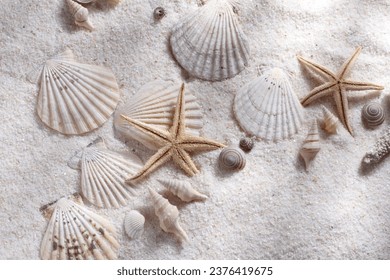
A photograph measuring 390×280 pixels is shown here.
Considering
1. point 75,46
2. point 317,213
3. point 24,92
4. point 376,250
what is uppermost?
point 75,46

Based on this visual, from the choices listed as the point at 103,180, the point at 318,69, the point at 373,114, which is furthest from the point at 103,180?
the point at 373,114

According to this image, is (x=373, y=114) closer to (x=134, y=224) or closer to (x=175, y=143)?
(x=175, y=143)

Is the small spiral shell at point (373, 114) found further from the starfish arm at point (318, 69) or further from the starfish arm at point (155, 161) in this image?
the starfish arm at point (155, 161)

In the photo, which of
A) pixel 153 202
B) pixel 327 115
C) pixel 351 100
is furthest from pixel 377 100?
pixel 153 202

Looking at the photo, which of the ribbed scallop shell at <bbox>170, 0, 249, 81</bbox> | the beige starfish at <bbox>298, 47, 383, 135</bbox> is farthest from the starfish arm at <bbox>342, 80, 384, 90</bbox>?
the ribbed scallop shell at <bbox>170, 0, 249, 81</bbox>

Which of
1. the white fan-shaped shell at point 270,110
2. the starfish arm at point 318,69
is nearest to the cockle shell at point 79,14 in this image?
the white fan-shaped shell at point 270,110

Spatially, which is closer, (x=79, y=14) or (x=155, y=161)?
(x=155, y=161)

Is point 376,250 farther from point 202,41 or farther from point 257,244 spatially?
point 202,41
